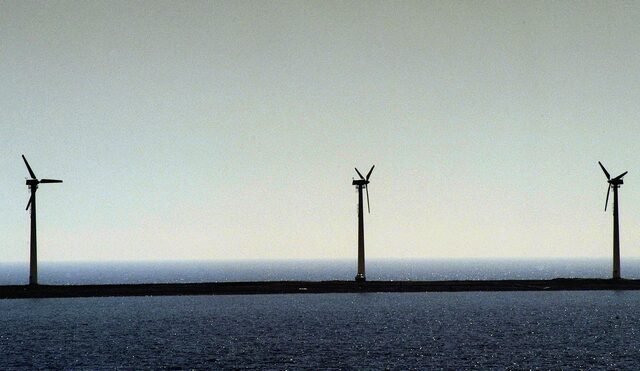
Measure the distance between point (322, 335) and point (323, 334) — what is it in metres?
0.76

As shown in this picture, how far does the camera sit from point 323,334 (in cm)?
7812

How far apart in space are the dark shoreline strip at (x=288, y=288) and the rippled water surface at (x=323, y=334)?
2263 mm

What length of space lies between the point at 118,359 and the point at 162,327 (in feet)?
76.4

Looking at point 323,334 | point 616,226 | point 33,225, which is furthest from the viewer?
point 616,226

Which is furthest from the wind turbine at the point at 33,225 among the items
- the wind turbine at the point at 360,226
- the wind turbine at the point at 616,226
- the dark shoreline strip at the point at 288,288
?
the wind turbine at the point at 616,226

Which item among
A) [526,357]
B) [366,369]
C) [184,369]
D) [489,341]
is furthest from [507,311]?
[184,369]

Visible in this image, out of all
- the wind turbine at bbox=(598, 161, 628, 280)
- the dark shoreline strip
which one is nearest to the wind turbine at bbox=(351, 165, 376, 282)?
the dark shoreline strip

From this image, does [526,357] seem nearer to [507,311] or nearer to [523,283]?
[507,311]

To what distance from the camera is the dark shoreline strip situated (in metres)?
110

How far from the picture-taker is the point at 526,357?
6344 centimetres

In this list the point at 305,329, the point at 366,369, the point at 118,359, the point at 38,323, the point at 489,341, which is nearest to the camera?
the point at 366,369

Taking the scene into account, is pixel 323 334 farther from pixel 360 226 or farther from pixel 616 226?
pixel 616 226

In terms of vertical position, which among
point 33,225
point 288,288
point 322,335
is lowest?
point 322,335

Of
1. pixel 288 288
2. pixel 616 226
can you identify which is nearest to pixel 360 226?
pixel 288 288
